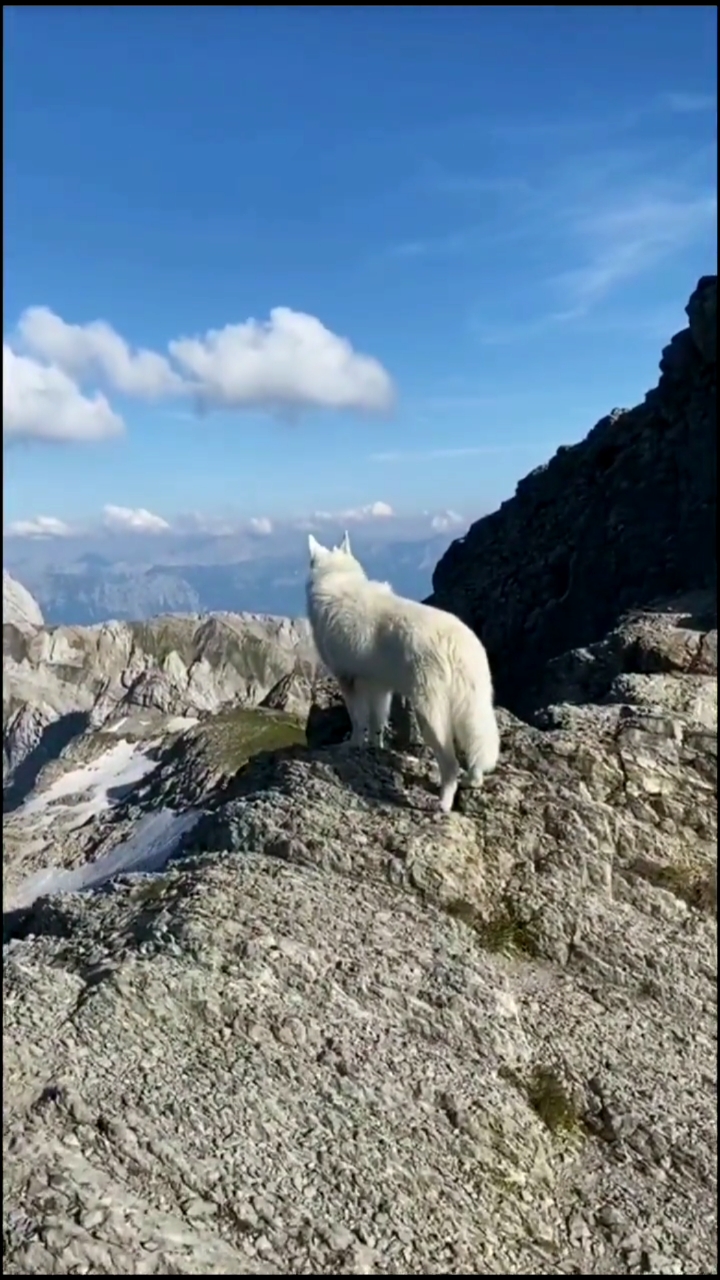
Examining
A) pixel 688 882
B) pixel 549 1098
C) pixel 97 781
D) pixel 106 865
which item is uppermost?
pixel 688 882

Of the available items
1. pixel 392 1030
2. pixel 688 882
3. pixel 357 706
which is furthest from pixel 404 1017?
pixel 357 706

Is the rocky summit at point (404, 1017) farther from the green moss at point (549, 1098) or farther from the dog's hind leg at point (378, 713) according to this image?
the dog's hind leg at point (378, 713)

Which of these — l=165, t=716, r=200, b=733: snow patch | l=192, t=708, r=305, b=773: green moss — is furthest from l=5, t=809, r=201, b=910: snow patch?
l=165, t=716, r=200, b=733: snow patch

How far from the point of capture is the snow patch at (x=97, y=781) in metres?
81.7

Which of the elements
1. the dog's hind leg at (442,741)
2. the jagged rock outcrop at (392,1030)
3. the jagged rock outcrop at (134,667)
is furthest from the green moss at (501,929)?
the jagged rock outcrop at (134,667)

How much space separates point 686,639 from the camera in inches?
772

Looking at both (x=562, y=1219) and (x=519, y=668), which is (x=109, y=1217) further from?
(x=519, y=668)

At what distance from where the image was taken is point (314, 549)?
17250mm

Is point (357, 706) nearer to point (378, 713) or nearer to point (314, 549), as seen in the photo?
point (378, 713)

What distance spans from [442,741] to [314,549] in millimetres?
4882

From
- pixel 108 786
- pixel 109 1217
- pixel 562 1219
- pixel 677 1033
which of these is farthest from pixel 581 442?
pixel 108 786

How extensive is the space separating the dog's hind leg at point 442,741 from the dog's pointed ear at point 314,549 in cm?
421

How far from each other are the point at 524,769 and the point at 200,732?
5893 cm

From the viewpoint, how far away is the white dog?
14.0 m
